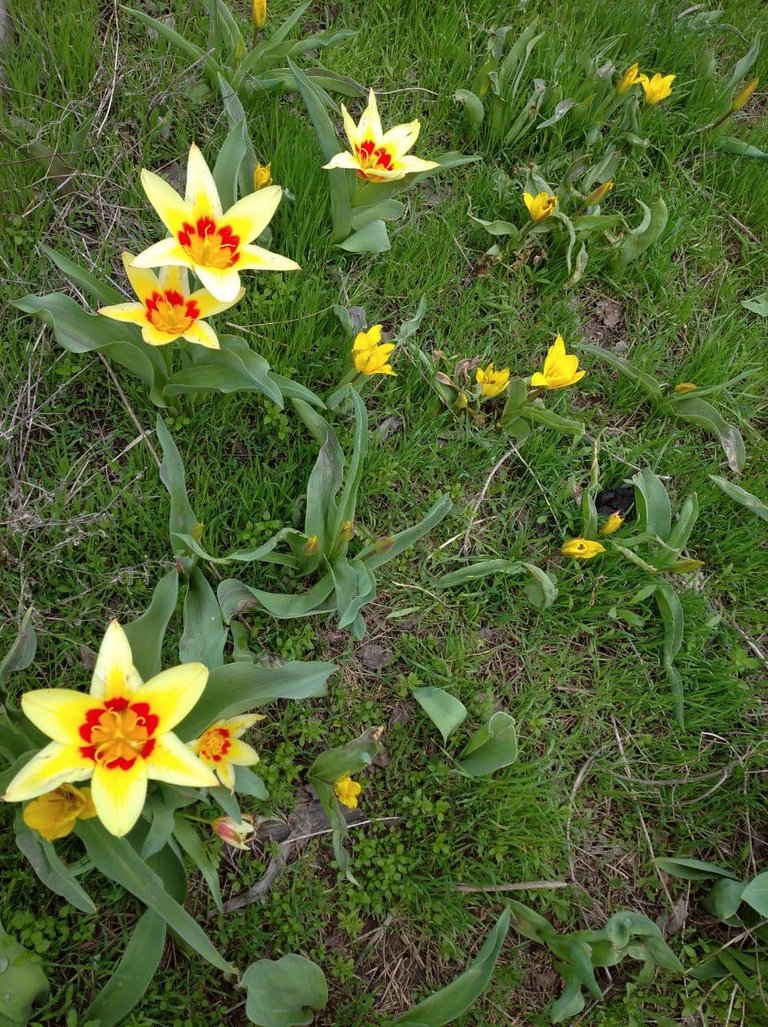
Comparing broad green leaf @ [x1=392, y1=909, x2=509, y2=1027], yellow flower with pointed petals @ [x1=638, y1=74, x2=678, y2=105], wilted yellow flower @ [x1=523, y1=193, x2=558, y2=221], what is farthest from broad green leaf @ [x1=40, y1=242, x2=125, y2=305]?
yellow flower with pointed petals @ [x1=638, y1=74, x2=678, y2=105]

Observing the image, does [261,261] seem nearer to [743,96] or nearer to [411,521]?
[411,521]

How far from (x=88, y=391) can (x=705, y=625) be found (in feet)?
5.88

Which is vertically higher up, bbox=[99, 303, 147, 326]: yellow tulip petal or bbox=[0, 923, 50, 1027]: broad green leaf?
bbox=[99, 303, 147, 326]: yellow tulip petal

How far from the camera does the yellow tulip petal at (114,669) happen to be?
1256 millimetres

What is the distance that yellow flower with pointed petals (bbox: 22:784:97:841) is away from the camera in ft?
4.37

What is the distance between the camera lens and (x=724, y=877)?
1.98 meters

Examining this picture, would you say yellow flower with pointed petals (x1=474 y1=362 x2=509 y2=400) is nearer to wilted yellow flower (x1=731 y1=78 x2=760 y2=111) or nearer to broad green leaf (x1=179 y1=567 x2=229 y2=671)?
broad green leaf (x1=179 y1=567 x2=229 y2=671)

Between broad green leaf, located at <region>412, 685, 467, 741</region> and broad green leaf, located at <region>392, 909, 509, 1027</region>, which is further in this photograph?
broad green leaf, located at <region>412, 685, 467, 741</region>

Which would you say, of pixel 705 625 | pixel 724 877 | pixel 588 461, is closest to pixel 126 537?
pixel 588 461

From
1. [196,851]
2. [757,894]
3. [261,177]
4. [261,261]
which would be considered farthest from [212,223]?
[757,894]

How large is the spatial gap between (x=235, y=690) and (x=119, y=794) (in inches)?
10.9

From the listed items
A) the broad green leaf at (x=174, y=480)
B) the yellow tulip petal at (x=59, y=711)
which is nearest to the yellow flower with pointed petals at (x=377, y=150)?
the broad green leaf at (x=174, y=480)

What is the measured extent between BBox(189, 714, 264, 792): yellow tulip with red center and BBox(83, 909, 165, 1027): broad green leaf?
27cm

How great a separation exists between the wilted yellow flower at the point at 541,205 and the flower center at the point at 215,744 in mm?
1769
